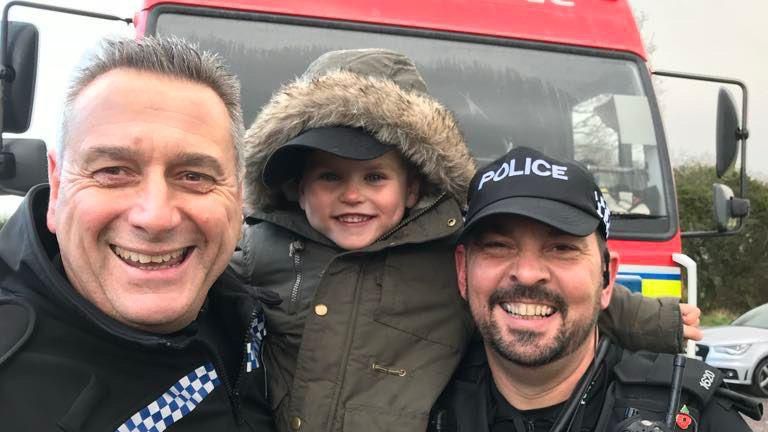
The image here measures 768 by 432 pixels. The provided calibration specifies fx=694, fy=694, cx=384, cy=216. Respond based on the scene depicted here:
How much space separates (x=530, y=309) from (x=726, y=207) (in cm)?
258

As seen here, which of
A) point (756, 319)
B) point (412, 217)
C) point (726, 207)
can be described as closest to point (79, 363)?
point (412, 217)

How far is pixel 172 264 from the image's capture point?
161cm

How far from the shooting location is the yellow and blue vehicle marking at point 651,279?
3428 mm

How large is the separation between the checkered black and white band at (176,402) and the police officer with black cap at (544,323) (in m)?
0.68

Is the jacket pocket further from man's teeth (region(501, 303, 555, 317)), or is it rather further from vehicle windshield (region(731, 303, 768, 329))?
vehicle windshield (region(731, 303, 768, 329))

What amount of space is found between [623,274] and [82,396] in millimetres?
2698

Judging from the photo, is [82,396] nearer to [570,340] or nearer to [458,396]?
[458,396]

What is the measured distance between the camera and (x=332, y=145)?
7.13 feet

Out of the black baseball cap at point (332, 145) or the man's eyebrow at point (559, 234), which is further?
the black baseball cap at point (332, 145)

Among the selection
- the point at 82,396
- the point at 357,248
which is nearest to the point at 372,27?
the point at 357,248

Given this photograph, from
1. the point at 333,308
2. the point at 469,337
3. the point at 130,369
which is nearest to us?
the point at 130,369

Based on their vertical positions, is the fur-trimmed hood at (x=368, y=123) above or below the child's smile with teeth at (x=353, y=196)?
above

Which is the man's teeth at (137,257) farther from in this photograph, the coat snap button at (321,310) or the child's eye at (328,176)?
the child's eye at (328,176)

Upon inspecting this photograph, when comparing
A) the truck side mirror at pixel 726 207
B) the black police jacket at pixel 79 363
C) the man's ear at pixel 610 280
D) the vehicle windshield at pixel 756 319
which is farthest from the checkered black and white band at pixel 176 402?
the vehicle windshield at pixel 756 319
